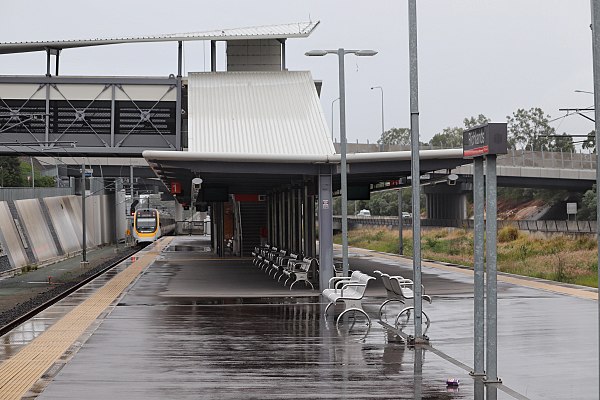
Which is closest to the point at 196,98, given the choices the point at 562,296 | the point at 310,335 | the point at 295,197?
the point at 295,197

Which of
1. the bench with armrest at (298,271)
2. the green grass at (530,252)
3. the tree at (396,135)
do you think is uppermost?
the tree at (396,135)

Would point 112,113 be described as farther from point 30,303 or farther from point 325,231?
point 325,231

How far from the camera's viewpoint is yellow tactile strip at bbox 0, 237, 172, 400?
11512mm

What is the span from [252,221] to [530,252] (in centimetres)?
1573

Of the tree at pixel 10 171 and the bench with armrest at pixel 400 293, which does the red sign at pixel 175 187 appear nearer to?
the bench with armrest at pixel 400 293

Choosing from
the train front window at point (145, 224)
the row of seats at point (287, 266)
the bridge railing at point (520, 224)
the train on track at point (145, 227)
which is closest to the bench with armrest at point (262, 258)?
the row of seats at point (287, 266)

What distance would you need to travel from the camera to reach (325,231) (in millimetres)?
26328

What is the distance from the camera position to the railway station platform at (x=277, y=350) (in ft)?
36.2

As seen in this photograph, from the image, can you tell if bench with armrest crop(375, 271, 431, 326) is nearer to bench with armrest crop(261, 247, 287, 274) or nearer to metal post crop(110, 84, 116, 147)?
bench with armrest crop(261, 247, 287, 274)

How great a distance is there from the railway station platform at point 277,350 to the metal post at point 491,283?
0.86 ft

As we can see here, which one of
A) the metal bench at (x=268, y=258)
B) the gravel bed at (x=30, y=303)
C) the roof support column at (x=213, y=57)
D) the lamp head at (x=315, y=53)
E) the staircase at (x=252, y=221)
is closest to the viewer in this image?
the gravel bed at (x=30, y=303)

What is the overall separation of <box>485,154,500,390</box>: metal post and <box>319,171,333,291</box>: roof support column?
14186 mm

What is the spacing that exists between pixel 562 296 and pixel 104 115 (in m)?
25.0

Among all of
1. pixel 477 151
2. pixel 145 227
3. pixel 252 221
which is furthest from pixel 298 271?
pixel 145 227
